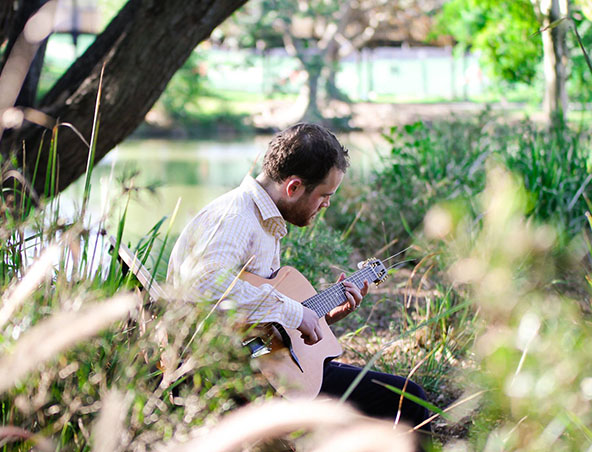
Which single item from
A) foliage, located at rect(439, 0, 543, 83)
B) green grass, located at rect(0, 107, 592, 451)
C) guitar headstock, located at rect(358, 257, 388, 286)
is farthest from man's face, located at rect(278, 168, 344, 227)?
foliage, located at rect(439, 0, 543, 83)

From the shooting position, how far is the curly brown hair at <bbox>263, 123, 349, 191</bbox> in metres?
2.58

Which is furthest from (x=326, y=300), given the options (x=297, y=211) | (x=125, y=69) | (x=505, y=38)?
(x=505, y=38)

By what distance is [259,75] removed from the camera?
3294 cm

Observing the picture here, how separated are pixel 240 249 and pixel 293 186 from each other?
340 mm

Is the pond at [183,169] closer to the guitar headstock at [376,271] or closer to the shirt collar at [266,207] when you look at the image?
the guitar headstock at [376,271]

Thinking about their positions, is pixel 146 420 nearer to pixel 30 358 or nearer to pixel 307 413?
pixel 30 358

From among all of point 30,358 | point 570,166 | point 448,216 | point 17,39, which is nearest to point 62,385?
point 30,358

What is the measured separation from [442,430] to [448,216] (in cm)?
149

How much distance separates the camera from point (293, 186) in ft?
8.54

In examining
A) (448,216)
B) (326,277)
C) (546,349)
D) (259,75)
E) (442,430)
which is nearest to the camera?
(546,349)

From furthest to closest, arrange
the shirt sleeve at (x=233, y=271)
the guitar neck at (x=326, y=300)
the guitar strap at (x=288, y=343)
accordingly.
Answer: the guitar neck at (x=326, y=300)
the guitar strap at (x=288, y=343)
the shirt sleeve at (x=233, y=271)

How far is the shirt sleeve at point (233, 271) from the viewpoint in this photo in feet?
7.45

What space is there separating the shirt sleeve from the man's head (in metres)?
0.23

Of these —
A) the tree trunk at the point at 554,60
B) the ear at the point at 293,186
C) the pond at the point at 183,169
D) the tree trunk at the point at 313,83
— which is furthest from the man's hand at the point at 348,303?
the tree trunk at the point at 313,83
